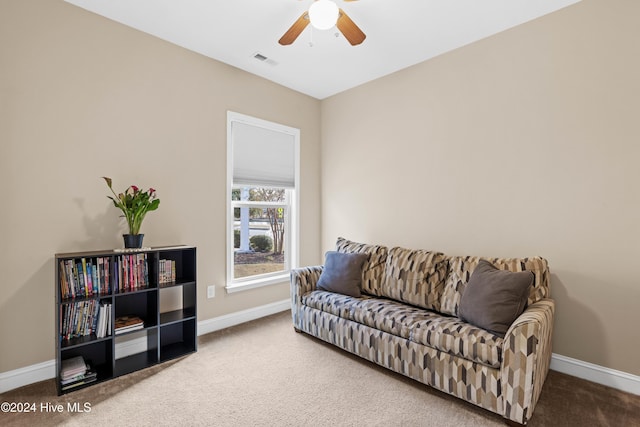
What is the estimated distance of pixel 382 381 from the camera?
2357 millimetres

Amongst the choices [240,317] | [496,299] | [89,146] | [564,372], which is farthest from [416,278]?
[89,146]

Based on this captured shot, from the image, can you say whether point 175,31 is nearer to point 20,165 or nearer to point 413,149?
point 20,165

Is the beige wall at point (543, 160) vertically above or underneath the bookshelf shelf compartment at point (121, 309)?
above

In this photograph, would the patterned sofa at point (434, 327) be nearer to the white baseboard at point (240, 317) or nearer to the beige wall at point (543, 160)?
the beige wall at point (543, 160)

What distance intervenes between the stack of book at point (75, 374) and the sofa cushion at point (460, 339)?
7.78 ft

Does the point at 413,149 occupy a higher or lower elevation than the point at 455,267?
higher

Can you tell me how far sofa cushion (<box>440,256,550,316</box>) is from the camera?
2.35m

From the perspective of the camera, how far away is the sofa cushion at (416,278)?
2.74 m

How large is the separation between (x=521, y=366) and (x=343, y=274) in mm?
1639

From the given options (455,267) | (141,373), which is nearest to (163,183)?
(141,373)

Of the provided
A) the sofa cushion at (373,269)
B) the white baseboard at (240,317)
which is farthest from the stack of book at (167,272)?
the sofa cushion at (373,269)

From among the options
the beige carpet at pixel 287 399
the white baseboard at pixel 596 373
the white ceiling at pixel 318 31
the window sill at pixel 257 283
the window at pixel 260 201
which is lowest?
the beige carpet at pixel 287 399

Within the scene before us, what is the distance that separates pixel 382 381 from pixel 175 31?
3422mm

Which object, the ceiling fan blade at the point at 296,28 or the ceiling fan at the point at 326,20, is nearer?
the ceiling fan at the point at 326,20
